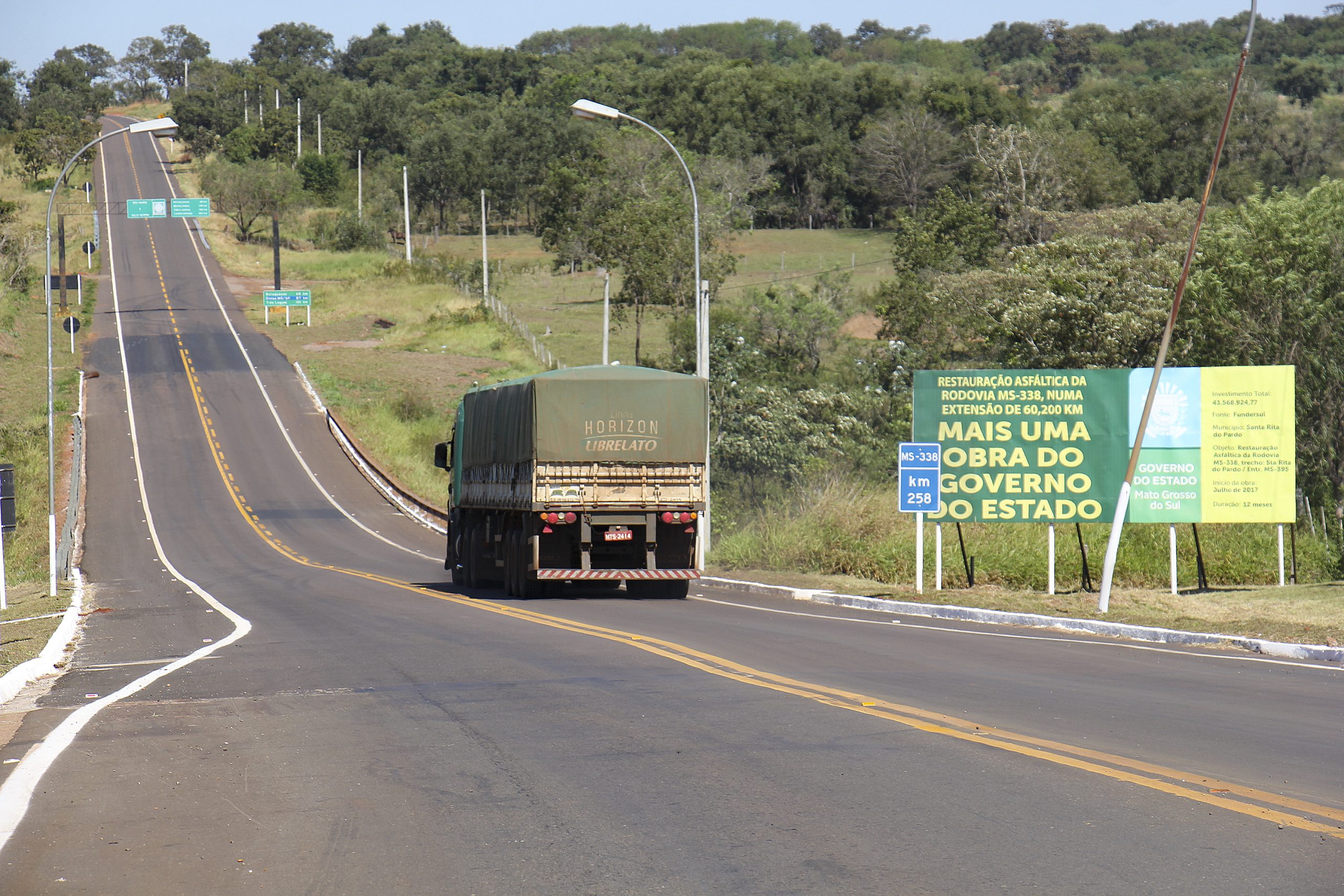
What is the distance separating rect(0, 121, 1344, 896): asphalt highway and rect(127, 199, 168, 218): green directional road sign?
71547 mm

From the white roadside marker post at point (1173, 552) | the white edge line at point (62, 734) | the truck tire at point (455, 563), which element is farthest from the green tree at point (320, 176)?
the white roadside marker post at point (1173, 552)

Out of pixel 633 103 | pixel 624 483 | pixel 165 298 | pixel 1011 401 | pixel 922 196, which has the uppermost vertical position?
pixel 633 103

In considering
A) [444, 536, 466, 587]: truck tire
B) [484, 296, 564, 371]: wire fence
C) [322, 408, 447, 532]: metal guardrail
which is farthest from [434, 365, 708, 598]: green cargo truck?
[484, 296, 564, 371]: wire fence

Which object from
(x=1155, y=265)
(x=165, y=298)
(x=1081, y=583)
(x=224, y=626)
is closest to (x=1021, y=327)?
(x=1155, y=265)

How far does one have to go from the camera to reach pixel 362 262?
3868 inches

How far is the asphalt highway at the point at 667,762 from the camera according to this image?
19.2ft

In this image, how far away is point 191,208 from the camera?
85.8 m

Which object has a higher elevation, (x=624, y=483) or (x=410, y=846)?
(x=624, y=483)

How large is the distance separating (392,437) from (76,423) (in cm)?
1228

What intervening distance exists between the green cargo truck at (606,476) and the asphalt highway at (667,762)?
2952 mm

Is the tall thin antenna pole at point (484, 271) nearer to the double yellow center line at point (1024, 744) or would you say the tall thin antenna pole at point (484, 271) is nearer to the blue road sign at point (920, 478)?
the blue road sign at point (920, 478)

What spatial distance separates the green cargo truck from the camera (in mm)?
20953

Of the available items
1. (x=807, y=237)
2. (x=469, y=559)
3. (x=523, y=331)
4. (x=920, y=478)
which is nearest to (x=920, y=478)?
(x=920, y=478)

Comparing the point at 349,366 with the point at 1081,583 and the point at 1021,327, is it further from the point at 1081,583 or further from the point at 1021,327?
the point at 1081,583
